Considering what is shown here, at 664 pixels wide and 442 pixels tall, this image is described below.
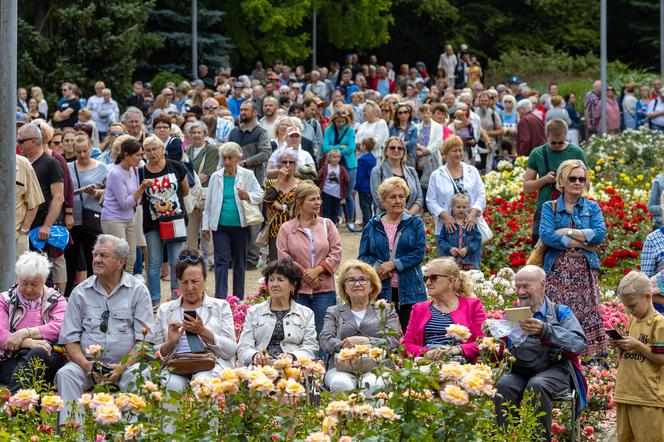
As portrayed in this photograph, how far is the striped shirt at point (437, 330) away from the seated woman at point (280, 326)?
2.75 feet

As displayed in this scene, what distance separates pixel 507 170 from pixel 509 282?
947cm

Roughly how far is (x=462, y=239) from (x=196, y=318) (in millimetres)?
4398

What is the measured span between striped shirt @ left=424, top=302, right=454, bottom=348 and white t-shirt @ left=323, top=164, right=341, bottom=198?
9002mm

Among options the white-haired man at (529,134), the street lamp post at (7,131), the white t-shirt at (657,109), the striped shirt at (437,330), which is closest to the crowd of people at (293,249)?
the striped shirt at (437,330)

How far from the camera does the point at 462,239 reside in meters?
13.0

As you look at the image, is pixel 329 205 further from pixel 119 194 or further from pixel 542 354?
pixel 542 354

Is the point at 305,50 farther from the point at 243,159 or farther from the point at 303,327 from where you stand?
the point at 303,327

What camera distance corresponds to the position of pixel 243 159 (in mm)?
16484

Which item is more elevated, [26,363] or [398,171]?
[398,171]

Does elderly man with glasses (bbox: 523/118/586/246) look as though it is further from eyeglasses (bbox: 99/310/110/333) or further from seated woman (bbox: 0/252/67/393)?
seated woman (bbox: 0/252/67/393)

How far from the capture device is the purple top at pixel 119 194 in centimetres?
1343

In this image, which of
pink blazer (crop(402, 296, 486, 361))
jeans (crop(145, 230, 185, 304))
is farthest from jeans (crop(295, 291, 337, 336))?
jeans (crop(145, 230, 185, 304))

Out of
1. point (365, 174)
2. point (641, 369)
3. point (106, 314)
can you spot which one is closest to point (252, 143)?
point (365, 174)

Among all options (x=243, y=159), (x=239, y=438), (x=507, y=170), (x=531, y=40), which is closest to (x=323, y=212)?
(x=243, y=159)
